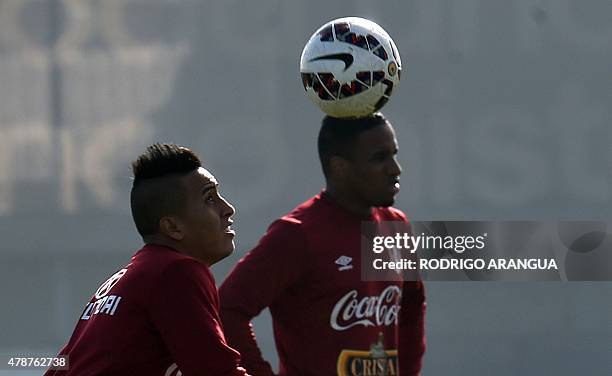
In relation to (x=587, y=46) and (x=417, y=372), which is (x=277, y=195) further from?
(x=417, y=372)

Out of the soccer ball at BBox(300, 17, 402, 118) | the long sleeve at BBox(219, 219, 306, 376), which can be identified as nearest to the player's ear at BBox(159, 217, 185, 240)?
the long sleeve at BBox(219, 219, 306, 376)

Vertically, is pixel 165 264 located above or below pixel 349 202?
below

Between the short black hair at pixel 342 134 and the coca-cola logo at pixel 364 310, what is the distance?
561 mm

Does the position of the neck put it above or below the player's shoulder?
above

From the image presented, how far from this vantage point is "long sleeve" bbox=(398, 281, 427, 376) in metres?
5.07

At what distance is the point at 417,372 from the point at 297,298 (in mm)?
654

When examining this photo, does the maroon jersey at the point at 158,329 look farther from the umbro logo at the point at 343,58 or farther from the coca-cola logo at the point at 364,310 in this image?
the umbro logo at the point at 343,58

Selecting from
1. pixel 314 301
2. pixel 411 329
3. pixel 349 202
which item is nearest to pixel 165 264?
pixel 314 301

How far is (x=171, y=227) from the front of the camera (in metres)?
3.62

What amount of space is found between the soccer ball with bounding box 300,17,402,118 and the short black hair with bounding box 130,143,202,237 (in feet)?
4.77

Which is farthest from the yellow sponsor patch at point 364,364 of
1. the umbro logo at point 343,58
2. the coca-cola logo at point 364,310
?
the umbro logo at point 343,58

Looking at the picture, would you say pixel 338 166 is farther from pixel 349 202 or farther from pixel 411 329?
pixel 411 329

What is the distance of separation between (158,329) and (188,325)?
0.29 ft

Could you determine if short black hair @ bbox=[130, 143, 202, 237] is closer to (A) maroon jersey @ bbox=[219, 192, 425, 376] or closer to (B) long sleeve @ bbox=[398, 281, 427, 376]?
(A) maroon jersey @ bbox=[219, 192, 425, 376]
